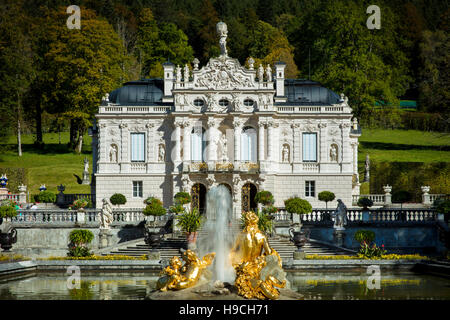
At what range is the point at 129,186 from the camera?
53.2m

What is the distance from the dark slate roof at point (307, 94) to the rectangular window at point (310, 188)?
5.49m

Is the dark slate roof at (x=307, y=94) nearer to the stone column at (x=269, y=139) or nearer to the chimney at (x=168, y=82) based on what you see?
the stone column at (x=269, y=139)

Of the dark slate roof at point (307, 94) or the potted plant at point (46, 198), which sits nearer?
the potted plant at point (46, 198)

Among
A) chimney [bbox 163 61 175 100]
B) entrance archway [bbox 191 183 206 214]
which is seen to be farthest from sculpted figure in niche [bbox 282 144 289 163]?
chimney [bbox 163 61 175 100]

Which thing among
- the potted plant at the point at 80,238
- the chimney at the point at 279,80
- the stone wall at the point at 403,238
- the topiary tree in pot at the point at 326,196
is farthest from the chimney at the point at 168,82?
the stone wall at the point at 403,238

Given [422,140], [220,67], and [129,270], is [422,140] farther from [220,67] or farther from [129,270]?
[129,270]

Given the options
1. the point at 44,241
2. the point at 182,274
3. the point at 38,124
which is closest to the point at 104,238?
the point at 44,241

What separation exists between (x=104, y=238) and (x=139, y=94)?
14.4 metres

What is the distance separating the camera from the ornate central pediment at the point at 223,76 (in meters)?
53.2

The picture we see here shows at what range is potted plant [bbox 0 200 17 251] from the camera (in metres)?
40.4

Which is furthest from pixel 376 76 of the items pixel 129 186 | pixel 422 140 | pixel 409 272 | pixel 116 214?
pixel 409 272

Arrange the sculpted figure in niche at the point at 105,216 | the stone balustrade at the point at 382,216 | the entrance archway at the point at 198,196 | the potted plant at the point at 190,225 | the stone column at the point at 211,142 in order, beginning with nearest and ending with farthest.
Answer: the potted plant at the point at 190,225, the stone balustrade at the point at 382,216, the sculpted figure in niche at the point at 105,216, the entrance archway at the point at 198,196, the stone column at the point at 211,142

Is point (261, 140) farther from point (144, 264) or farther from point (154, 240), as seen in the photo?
point (144, 264)

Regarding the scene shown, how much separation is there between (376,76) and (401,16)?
2763 centimetres
